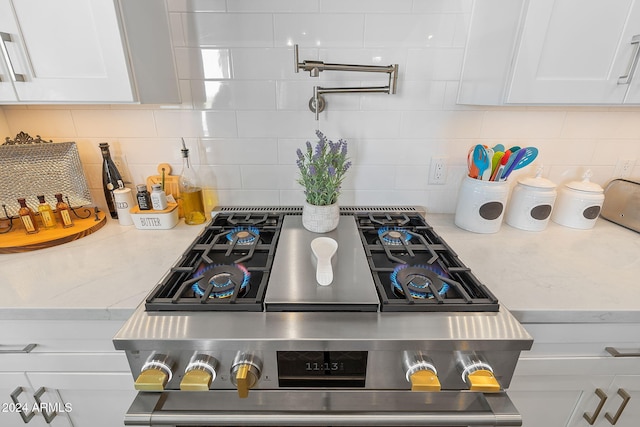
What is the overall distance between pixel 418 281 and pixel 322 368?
1.05 ft

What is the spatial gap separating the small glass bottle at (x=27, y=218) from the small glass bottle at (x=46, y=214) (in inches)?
1.0

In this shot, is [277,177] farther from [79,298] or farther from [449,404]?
[449,404]

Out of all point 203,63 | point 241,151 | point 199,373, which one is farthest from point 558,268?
point 203,63

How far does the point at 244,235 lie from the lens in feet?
3.38

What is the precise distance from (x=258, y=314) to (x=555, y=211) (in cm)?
126

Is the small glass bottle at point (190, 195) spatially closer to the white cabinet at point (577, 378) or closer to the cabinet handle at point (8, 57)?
the cabinet handle at point (8, 57)

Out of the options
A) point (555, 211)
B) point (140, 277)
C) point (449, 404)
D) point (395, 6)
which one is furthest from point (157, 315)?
point (555, 211)

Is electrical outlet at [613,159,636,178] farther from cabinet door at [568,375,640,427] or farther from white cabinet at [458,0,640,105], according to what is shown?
cabinet door at [568,375,640,427]

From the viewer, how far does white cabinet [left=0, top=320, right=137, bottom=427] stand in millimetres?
794

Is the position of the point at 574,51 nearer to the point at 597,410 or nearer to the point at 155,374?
the point at 597,410

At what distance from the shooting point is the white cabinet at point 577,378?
0.80m

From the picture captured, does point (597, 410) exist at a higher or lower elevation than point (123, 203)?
lower

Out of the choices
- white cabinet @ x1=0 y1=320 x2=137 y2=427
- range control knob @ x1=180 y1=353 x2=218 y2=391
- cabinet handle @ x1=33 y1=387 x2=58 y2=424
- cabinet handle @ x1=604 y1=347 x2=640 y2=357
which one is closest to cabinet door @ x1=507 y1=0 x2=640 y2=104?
cabinet handle @ x1=604 y1=347 x2=640 y2=357

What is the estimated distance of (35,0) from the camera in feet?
2.70
